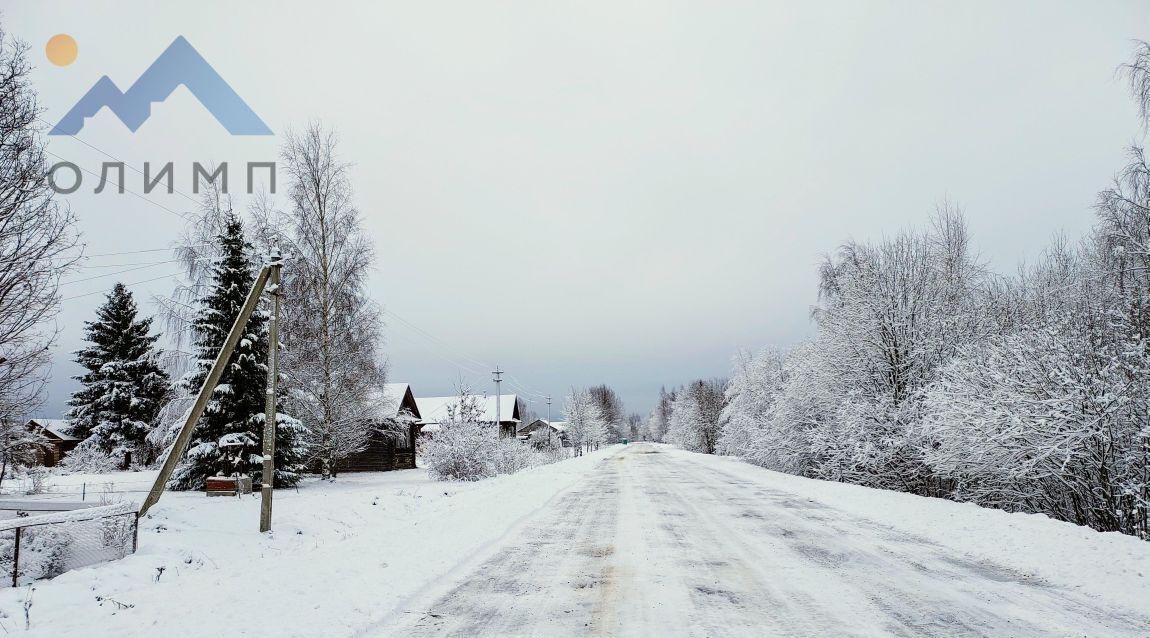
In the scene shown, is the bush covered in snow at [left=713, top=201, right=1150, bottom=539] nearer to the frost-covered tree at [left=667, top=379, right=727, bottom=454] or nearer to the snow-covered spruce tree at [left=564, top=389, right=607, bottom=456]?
the snow-covered spruce tree at [left=564, top=389, right=607, bottom=456]

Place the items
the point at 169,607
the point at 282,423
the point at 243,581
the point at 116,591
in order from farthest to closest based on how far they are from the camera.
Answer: the point at 282,423 < the point at 243,581 < the point at 116,591 < the point at 169,607

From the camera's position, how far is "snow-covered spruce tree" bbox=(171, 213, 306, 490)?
683 inches

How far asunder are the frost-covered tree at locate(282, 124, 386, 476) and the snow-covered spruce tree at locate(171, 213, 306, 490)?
2707mm

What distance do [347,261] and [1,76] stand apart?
14482mm

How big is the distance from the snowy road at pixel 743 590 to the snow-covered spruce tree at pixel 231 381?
11.8 meters

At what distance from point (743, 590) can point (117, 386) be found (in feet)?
123

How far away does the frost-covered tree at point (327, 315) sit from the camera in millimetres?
22000

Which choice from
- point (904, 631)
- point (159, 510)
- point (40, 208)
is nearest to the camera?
point (904, 631)

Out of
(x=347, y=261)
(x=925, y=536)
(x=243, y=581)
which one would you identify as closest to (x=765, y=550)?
(x=925, y=536)

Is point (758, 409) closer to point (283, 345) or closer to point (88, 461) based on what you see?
point (283, 345)

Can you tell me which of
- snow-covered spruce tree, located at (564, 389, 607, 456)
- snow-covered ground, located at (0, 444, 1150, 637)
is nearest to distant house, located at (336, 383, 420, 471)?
snow-covered ground, located at (0, 444, 1150, 637)

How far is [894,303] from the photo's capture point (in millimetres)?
18906

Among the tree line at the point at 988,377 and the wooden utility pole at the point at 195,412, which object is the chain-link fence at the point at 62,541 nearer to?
the wooden utility pole at the point at 195,412

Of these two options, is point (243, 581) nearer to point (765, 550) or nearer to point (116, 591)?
point (116, 591)
